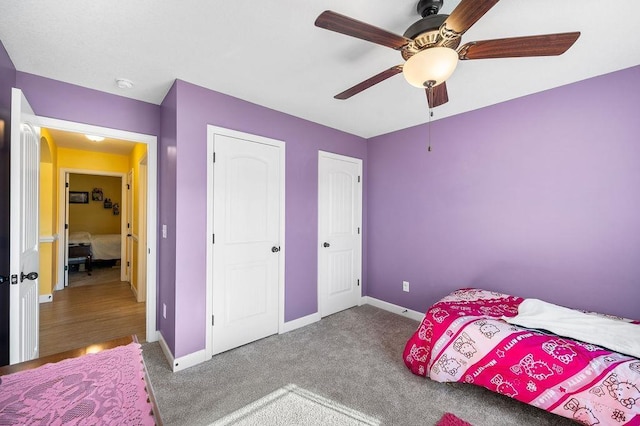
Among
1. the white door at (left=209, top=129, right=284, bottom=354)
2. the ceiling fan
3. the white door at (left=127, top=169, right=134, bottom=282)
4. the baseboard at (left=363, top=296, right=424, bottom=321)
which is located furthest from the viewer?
the white door at (left=127, top=169, right=134, bottom=282)

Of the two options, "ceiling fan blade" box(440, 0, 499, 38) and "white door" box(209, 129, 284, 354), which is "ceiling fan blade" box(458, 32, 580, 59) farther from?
"white door" box(209, 129, 284, 354)

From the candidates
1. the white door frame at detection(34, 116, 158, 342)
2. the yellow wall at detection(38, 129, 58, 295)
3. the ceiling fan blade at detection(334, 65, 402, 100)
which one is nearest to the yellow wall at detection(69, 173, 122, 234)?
the yellow wall at detection(38, 129, 58, 295)

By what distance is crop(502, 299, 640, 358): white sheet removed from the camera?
1.58 meters

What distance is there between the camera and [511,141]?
8.52ft

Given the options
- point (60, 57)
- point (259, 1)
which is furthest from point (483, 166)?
point (60, 57)

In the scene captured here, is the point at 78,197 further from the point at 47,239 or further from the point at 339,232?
the point at 339,232

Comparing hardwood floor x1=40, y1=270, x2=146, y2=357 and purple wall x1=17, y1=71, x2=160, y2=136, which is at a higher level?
purple wall x1=17, y1=71, x2=160, y2=136

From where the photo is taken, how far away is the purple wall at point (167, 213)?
7.52ft

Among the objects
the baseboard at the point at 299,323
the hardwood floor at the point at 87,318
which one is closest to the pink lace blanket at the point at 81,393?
the baseboard at the point at 299,323

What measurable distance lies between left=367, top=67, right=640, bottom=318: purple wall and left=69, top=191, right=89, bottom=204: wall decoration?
7.87 meters

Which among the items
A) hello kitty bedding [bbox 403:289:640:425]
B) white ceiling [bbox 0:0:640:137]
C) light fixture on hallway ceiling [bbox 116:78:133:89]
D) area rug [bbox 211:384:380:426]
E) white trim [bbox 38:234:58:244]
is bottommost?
area rug [bbox 211:384:380:426]

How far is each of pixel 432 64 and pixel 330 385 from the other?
2238 millimetres

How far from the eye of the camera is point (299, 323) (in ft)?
10.0

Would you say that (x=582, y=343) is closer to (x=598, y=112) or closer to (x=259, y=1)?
(x=598, y=112)
